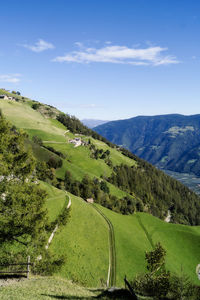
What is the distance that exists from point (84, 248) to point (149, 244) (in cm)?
3996

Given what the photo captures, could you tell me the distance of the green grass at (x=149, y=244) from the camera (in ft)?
229

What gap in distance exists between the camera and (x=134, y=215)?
126125mm

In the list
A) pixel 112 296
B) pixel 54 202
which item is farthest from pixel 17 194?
pixel 54 202

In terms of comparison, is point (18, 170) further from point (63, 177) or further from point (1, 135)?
point (63, 177)


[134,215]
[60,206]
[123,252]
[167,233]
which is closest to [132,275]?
[123,252]

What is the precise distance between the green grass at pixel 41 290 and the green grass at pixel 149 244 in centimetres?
3725

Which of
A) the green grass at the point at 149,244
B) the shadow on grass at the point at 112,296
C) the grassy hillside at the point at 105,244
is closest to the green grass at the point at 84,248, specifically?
the grassy hillside at the point at 105,244

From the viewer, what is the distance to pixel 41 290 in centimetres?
2292

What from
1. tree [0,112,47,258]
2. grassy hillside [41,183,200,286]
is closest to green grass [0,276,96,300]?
tree [0,112,47,258]

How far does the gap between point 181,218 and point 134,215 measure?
88.9 m

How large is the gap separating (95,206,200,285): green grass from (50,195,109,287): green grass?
18.6 ft

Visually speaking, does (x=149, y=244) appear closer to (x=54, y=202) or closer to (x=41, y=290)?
(x=54, y=202)

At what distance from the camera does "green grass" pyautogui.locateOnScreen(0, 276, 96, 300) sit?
65.7 ft

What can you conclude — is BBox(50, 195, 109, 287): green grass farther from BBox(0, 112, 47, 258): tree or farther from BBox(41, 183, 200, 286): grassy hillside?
BBox(0, 112, 47, 258): tree
